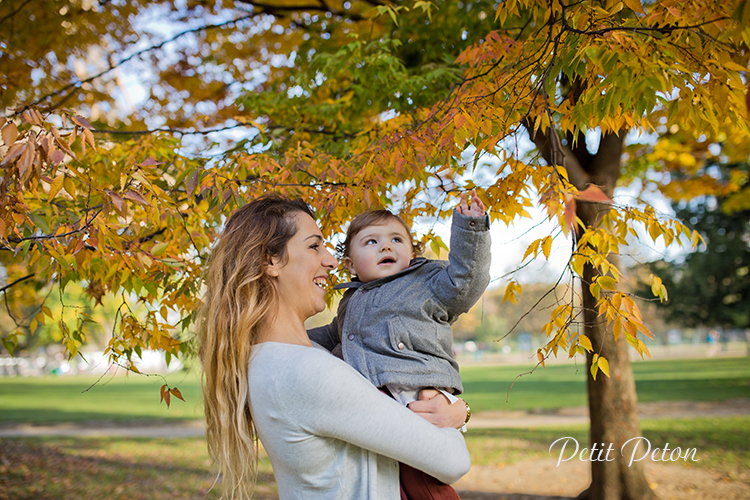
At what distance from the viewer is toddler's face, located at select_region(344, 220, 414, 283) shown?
7.41 ft

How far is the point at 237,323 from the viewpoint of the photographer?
5.65 ft

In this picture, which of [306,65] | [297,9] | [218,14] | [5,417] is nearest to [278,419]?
[306,65]

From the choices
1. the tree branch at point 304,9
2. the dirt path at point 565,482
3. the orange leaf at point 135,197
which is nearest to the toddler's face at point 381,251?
the orange leaf at point 135,197

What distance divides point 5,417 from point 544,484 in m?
15.5

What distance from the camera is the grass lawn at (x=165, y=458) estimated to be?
7270mm

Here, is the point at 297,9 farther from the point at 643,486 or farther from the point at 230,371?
the point at 643,486

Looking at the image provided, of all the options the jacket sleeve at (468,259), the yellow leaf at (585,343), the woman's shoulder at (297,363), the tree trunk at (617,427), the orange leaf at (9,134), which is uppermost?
the orange leaf at (9,134)

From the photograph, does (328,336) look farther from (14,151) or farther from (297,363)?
(14,151)

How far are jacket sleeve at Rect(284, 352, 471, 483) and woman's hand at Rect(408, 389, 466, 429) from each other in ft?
0.87

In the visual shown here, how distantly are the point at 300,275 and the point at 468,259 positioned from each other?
62 cm

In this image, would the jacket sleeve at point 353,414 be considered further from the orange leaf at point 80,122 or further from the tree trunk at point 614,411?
the tree trunk at point 614,411

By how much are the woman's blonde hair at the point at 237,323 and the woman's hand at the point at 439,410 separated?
0.60 metres

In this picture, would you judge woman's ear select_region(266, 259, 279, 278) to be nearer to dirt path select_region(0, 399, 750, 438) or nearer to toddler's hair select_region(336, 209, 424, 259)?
toddler's hair select_region(336, 209, 424, 259)

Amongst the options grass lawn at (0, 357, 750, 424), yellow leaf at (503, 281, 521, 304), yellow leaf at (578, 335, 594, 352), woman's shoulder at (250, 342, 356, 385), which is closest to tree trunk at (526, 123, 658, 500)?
yellow leaf at (503, 281, 521, 304)
